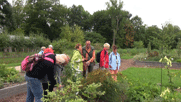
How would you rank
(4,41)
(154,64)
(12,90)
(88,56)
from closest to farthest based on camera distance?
1. (12,90)
2. (88,56)
3. (154,64)
4. (4,41)

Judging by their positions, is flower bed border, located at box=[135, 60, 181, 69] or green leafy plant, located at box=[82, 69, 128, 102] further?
flower bed border, located at box=[135, 60, 181, 69]

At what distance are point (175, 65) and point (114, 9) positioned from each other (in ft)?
56.1

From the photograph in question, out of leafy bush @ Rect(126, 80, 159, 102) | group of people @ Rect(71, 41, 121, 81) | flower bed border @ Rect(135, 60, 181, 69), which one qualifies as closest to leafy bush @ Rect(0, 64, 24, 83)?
group of people @ Rect(71, 41, 121, 81)

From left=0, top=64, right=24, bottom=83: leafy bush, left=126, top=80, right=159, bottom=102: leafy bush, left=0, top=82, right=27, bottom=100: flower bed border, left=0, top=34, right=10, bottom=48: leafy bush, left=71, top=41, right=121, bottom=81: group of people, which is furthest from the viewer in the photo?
left=0, top=34, right=10, bottom=48: leafy bush

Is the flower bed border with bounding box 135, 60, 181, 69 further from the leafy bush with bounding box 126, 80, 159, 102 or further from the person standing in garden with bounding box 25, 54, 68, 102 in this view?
the person standing in garden with bounding box 25, 54, 68, 102

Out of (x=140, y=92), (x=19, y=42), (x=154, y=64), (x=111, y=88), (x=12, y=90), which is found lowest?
(x=154, y=64)

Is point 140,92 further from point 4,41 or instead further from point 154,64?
point 4,41

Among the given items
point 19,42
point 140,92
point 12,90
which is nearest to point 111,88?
point 140,92

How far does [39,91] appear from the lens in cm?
280

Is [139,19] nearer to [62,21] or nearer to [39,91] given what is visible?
[62,21]

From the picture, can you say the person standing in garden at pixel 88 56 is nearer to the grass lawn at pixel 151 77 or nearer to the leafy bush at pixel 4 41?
the grass lawn at pixel 151 77

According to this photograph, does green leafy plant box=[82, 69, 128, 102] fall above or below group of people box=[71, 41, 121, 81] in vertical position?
below

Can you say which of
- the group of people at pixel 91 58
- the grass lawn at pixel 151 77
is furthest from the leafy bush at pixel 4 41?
the grass lawn at pixel 151 77

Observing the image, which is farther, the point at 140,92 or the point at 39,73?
the point at 140,92
